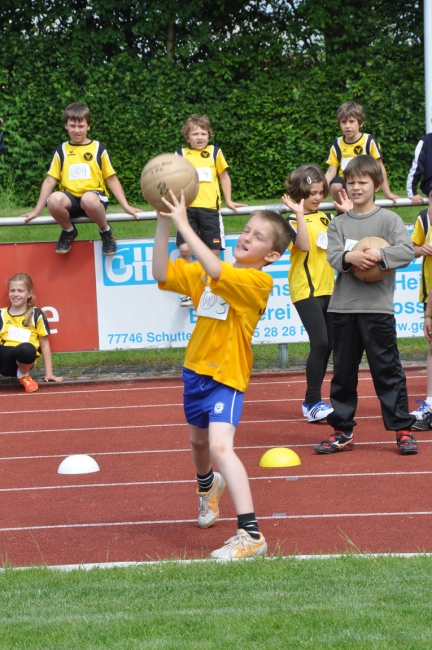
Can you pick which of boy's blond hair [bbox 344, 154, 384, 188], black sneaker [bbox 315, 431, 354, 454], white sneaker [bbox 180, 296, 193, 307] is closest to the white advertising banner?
white sneaker [bbox 180, 296, 193, 307]

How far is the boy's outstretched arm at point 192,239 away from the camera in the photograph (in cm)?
460

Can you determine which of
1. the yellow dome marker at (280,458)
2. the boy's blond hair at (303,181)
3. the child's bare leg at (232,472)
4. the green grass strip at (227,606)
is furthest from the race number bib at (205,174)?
the green grass strip at (227,606)

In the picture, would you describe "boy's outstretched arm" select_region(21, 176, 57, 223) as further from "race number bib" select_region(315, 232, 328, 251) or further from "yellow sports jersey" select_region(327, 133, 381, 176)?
"race number bib" select_region(315, 232, 328, 251)

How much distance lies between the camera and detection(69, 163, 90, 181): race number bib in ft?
35.1

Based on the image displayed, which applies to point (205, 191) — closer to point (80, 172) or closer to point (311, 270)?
point (80, 172)

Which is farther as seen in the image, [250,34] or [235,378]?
[250,34]

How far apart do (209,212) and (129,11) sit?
13920mm

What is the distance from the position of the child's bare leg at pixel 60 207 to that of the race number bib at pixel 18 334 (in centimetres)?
124

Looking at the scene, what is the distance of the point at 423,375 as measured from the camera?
1045 centimetres

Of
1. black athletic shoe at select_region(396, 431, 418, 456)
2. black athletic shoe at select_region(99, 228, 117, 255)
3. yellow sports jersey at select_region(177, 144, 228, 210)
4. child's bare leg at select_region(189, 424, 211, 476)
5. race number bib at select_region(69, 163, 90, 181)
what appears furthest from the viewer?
yellow sports jersey at select_region(177, 144, 228, 210)

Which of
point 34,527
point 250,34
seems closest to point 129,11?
point 250,34

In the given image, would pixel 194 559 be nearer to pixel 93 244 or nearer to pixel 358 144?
pixel 93 244

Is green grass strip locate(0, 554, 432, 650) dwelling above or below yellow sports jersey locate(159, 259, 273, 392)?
below

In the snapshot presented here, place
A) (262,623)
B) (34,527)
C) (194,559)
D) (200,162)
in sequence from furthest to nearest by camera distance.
Result: (200,162)
(34,527)
(194,559)
(262,623)
